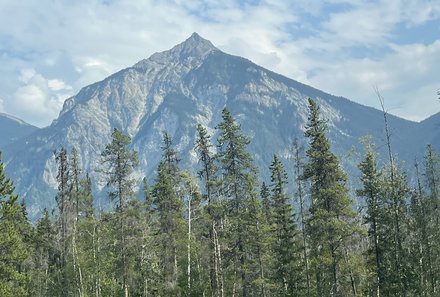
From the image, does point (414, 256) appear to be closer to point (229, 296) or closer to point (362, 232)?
point (362, 232)

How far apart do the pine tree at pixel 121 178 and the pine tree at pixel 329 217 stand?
13.8 metres

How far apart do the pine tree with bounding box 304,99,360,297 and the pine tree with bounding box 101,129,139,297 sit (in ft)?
45.3

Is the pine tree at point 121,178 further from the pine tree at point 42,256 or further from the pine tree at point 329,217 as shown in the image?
the pine tree at point 42,256

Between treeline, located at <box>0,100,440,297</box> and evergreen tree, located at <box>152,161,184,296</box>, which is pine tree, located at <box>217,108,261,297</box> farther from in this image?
evergreen tree, located at <box>152,161,184,296</box>

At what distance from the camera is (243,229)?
41.4 metres

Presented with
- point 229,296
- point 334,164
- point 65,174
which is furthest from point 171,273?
point 334,164

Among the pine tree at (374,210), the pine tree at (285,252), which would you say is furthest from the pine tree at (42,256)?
the pine tree at (374,210)

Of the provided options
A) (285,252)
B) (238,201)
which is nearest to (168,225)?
(238,201)

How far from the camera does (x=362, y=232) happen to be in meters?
35.2

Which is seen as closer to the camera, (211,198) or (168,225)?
(211,198)

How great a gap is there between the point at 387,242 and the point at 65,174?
29.8 m

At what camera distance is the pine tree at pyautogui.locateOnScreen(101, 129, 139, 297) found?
131ft

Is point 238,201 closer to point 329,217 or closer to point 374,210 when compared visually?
point 329,217

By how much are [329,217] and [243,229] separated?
8173mm
